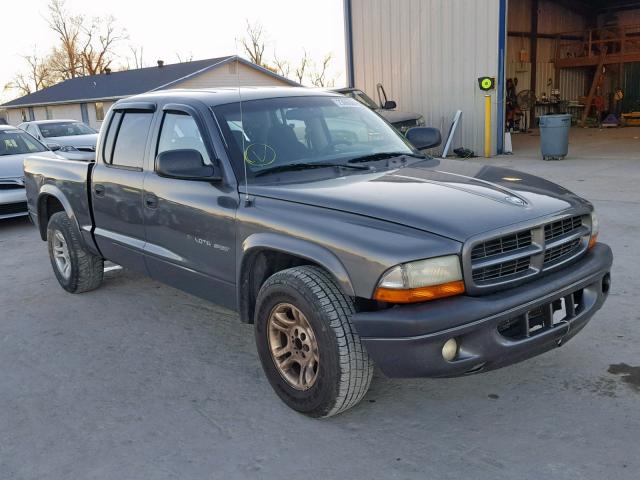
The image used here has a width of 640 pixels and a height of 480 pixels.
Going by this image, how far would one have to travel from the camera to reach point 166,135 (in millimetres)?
4367

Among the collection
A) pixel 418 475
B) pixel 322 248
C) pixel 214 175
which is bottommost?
pixel 418 475

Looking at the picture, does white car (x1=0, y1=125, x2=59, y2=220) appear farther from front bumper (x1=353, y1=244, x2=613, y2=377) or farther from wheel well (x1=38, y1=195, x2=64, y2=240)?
front bumper (x1=353, y1=244, x2=613, y2=377)

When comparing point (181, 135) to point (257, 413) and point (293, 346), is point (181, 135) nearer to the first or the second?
point (293, 346)

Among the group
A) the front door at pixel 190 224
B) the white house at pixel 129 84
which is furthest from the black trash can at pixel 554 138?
the white house at pixel 129 84

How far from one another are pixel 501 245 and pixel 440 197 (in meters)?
0.43

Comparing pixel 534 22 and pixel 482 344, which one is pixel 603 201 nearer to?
pixel 482 344

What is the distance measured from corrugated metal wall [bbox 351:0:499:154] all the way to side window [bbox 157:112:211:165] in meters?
11.9

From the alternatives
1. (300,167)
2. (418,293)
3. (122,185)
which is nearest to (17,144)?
(122,185)

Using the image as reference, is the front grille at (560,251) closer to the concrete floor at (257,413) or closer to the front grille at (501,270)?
the front grille at (501,270)

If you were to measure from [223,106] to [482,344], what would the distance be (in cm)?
228

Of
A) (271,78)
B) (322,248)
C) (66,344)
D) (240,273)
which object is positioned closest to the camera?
(322,248)

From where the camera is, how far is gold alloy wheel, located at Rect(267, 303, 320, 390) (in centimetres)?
328

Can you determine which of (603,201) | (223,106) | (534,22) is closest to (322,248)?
(223,106)

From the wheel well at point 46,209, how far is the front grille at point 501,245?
14.8 feet
